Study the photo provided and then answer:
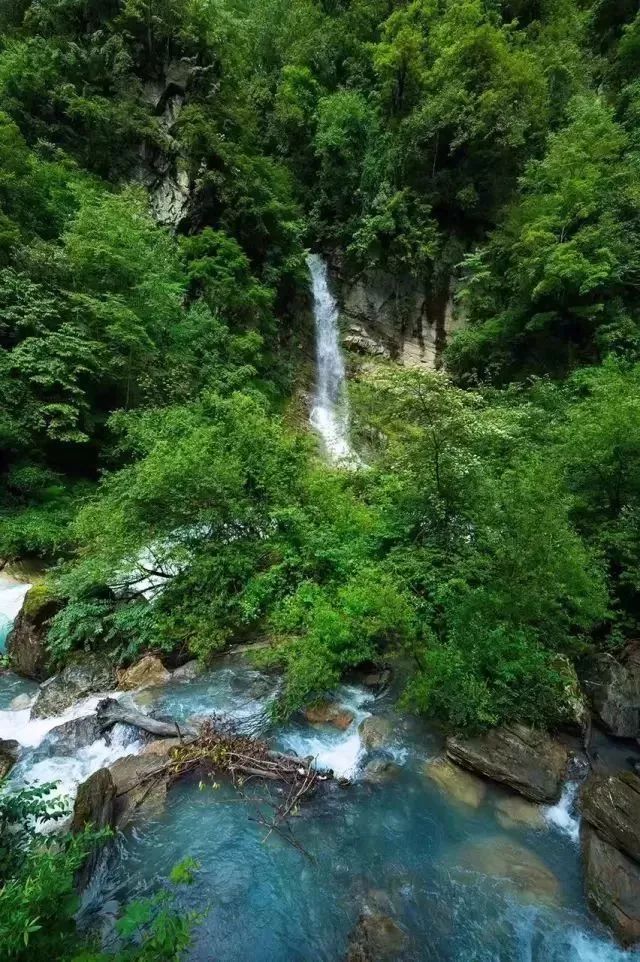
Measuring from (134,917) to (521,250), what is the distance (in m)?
20.5

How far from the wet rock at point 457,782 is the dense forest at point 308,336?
0.56 metres

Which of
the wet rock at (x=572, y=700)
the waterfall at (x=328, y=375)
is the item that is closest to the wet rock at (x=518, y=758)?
the wet rock at (x=572, y=700)

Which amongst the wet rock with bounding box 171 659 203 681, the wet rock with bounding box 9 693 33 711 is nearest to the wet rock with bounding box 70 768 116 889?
the wet rock with bounding box 171 659 203 681

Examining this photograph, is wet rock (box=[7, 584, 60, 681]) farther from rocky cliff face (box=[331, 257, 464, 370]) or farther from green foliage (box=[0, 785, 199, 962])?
rocky cliff face (box=[331, 257, 464, 370])

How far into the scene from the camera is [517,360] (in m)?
17.9

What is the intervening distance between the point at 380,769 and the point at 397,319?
20898mm

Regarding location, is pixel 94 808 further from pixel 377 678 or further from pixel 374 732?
pixel 377 678

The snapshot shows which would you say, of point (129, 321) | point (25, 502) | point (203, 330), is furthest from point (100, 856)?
point (203, 330)

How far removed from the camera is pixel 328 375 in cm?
2242

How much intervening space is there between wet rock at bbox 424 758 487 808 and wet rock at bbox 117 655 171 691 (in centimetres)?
446

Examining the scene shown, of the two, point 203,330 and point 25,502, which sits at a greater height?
point 203,330

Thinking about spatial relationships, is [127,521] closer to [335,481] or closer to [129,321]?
[335,481]

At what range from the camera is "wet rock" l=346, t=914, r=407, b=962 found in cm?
391

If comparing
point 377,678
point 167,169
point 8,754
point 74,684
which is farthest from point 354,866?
point 167,169
